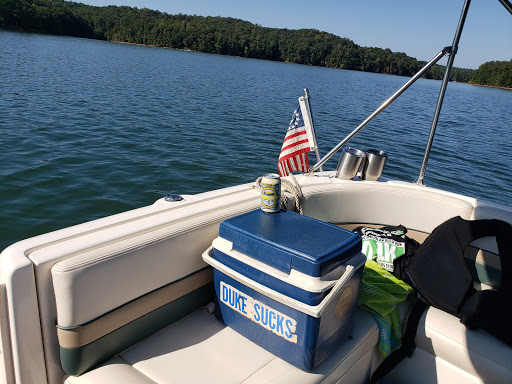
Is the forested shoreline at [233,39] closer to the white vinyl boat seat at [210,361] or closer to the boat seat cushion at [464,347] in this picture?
the white vinyl boat seat at [210,361]

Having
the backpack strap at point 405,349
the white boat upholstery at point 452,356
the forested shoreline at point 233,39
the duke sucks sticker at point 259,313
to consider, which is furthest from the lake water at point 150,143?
the forested shoreline at point 233,39

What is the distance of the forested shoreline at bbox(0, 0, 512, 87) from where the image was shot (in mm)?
63594

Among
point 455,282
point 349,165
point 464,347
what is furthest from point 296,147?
point 464,347

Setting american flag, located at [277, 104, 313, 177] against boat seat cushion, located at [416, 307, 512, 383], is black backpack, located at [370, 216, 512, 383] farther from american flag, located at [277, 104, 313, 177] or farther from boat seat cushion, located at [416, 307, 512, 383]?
american flag, located at [277, 104, 313, 177]

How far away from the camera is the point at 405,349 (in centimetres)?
208

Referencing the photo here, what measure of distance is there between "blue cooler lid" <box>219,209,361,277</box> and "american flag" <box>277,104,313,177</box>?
1136mm

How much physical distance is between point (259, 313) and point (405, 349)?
2.99 feet

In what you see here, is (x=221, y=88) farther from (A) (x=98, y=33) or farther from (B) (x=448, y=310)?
(A) (x=98, y=33)

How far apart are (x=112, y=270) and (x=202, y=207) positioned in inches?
24.3

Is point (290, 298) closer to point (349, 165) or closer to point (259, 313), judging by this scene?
point (259, 313)

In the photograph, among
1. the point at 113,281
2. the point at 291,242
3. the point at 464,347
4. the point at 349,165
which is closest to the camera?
the point at 113,281

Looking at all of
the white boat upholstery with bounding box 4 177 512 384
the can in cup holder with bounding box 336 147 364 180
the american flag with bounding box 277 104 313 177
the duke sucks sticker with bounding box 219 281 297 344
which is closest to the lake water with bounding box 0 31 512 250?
the american flag with bounding box 277 104 313 177

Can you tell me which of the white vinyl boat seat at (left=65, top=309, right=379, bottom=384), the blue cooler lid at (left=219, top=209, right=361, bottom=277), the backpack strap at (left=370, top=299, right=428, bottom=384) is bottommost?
the backpack strap at (left=370, top=299, right=428, bottom=384)

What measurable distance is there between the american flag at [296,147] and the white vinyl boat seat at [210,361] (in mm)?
1411
